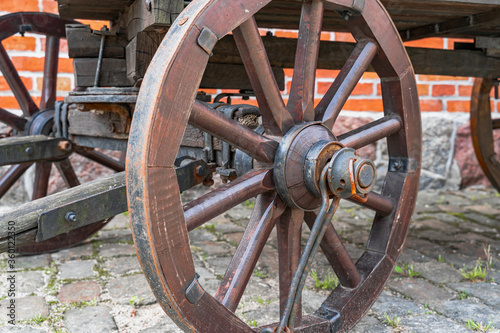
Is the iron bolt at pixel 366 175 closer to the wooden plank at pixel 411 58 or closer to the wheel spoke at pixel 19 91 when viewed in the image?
the wooden plank at pixel 411 58

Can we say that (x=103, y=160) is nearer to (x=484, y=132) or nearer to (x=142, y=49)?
(x=142, y=49)

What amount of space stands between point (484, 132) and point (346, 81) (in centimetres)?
196

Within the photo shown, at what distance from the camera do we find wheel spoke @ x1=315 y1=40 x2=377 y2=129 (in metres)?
1.58

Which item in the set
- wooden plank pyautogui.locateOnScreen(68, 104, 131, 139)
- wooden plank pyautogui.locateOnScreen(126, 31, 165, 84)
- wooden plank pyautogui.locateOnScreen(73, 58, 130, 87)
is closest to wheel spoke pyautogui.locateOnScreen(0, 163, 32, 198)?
wooden plank pyautogui.locateOnScreen(68, 104, 131, 139)

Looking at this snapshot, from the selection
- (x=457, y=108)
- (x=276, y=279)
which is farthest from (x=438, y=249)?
(x=457, y=108)

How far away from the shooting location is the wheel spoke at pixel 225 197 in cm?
127

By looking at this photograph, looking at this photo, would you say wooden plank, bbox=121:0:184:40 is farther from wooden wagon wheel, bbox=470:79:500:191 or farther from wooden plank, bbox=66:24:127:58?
wooden wagon wheel, bbox=470:79:500:191

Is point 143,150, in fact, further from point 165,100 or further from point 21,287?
point 21,287

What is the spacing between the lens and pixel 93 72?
6.72 ft

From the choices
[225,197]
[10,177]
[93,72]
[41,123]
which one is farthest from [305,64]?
[10,177]

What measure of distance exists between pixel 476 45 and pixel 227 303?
75.7 inches

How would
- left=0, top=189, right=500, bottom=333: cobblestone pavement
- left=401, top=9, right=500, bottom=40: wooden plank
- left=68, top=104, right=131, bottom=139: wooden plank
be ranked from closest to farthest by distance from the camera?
left=0, top=189, right=500, bottom=333: cobblestone pavement → left=68, top=104, right=131, bottom=139: wooden plank → left=401, top=9, right=500, bottom=40: wooden plank

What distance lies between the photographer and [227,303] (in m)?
1.33

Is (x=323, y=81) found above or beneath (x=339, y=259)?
above
